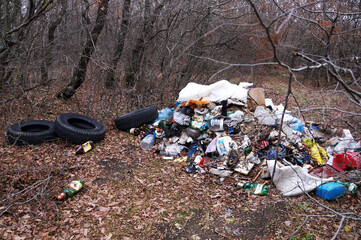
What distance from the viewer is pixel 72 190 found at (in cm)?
386

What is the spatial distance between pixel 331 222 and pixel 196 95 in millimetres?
4153

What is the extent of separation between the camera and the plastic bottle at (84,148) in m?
5.16

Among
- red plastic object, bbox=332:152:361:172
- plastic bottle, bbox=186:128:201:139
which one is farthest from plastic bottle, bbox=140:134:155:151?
red plastic object, bbox=332:152:361:172

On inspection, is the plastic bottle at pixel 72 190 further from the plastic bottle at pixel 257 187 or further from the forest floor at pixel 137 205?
the plastic bottle at pixel 257 187

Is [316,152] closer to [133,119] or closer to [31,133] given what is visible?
[133,119]

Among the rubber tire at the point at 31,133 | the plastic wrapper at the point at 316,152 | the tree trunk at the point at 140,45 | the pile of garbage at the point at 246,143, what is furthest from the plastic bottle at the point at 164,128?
the plastic wrapper at the point at 316,152

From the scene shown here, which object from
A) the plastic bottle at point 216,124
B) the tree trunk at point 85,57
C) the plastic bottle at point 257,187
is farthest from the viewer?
the tree trunk at point 85,57

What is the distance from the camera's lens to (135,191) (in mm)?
4172

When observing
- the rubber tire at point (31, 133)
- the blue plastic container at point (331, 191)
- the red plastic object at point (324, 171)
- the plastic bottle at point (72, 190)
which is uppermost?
the rubber tire at point (31, 133)

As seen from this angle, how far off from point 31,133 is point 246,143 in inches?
176

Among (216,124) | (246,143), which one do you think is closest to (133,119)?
(216,124)

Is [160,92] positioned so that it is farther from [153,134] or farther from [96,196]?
[96,196]

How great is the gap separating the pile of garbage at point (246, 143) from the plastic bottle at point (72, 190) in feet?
6.60

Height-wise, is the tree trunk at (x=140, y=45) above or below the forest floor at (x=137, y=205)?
above
